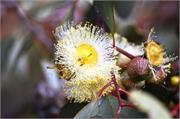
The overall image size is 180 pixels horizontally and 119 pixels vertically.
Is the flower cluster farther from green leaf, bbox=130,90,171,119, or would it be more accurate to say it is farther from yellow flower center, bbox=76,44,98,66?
green leaf, bbox=130,90,171,119

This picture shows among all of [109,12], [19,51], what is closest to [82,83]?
[109,12]

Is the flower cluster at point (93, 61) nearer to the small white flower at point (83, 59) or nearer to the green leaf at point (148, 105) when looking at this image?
the small white flower at point (83, 59)

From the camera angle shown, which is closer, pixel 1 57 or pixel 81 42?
pixel 81 42

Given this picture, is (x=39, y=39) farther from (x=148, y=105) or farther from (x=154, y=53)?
(x=148, y=105)

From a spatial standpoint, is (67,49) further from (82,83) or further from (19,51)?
(19,51)

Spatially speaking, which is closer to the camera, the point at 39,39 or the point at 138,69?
the point at 138,69

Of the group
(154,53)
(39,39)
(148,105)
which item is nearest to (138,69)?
(154,53)
